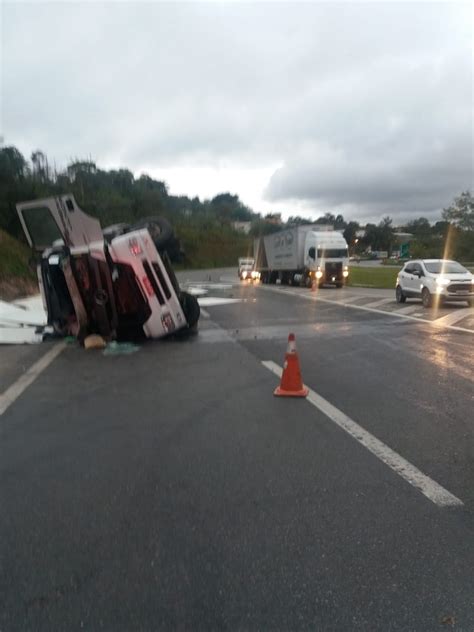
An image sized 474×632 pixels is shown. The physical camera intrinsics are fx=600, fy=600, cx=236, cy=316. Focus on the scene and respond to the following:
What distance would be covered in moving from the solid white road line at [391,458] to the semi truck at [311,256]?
27.8m

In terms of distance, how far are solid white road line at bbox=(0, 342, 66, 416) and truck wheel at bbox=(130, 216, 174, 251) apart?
2991 mm

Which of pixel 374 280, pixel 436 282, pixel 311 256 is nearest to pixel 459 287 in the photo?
A: pixel 436 282

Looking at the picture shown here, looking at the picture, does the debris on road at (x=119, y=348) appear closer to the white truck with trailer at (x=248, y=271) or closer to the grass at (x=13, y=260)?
the grass at (x=13, y=260)

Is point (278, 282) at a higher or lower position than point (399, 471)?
lower

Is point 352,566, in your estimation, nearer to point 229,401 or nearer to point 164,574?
point 164,574

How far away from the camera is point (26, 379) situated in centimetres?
888

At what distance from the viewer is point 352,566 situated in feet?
11.0

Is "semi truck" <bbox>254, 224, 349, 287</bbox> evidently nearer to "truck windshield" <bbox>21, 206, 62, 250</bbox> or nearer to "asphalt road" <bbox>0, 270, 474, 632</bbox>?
"truck windshield" <bbox>21, 206, 62, 250</bbox>

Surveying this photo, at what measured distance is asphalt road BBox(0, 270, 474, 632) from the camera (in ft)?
9.90

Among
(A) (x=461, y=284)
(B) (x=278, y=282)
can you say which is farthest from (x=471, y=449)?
(B) (x=278, y=282)

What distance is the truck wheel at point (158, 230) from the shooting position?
12.9 metres

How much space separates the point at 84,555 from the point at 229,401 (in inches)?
149

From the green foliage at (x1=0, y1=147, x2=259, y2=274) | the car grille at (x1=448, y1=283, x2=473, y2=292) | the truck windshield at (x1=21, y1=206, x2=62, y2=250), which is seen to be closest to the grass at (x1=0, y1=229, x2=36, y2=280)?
the green foliage at (x1=0, y1=147, x2=259, y2=274)

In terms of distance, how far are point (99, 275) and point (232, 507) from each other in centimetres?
787
